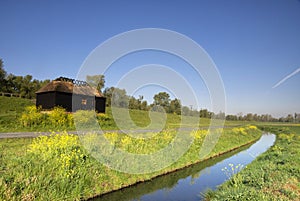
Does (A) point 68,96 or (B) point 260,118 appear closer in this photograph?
(A) point 68,96

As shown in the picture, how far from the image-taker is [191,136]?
20.0 metres

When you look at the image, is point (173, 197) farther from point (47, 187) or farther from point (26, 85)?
point (26, 85)

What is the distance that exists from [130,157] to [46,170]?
15.5 ft

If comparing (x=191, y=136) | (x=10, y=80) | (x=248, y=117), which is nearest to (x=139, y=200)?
(x=191, y=136)

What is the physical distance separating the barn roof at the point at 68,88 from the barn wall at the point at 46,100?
56 cm

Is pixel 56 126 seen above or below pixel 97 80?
Answer: below

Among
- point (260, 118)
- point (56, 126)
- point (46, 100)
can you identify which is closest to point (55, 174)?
point (56, 126)

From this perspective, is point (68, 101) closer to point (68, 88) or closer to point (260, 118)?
point (68, 88)

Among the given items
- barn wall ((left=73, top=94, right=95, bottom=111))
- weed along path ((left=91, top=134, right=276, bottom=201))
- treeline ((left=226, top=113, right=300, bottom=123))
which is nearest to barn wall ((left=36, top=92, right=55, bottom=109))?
barn wall ((left=73, top=94, right=95, bottom=111))

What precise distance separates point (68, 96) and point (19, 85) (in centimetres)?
3084

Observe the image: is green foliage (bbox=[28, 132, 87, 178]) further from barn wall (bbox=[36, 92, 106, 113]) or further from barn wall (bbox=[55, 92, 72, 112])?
barn wall (bbox=[36, 92, 106, 113])

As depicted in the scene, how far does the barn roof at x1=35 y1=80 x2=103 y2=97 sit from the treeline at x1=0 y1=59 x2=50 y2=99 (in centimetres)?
2403

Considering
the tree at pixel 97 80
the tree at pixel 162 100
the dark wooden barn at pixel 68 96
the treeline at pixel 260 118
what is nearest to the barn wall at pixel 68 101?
the dark wooden barn at pixel 68 96

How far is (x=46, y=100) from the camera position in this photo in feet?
110
